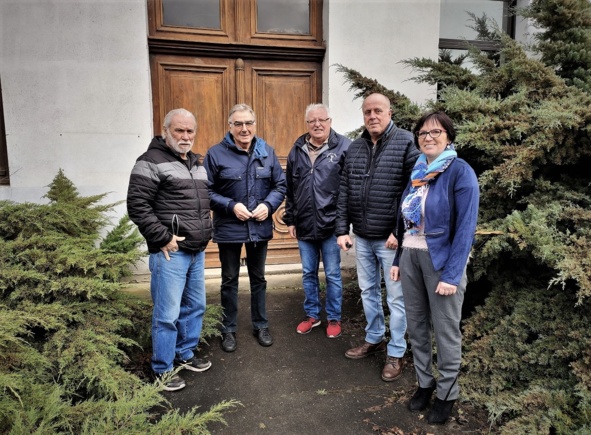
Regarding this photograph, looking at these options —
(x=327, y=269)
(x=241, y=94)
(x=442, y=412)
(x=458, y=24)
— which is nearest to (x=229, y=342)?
(x=327, y=269)

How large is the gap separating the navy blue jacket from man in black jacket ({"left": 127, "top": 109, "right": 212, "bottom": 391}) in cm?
95

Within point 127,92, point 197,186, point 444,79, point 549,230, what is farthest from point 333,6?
point 549,230

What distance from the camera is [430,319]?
9.27 feet

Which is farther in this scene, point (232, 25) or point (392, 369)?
point (232, 25)

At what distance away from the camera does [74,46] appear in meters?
4.90

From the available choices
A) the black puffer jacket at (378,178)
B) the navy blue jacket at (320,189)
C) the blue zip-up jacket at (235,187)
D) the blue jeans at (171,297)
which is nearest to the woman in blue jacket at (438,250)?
the black puffer jacket at (378,178)

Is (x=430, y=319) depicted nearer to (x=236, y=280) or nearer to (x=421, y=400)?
(x=421, y=400)

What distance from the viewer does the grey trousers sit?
8.44 ft

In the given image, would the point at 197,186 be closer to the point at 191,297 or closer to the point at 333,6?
the point at 191,297

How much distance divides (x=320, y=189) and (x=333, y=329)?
1267mm

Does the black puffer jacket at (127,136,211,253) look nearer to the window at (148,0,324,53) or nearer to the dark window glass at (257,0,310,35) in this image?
the window at (148,0,324,53)

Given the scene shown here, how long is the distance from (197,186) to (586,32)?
12.4ft

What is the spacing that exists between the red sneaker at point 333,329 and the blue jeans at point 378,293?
38 centimetres

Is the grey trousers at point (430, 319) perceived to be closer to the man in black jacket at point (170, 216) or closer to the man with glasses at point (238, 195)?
the man with glasses at point (238, 195)
